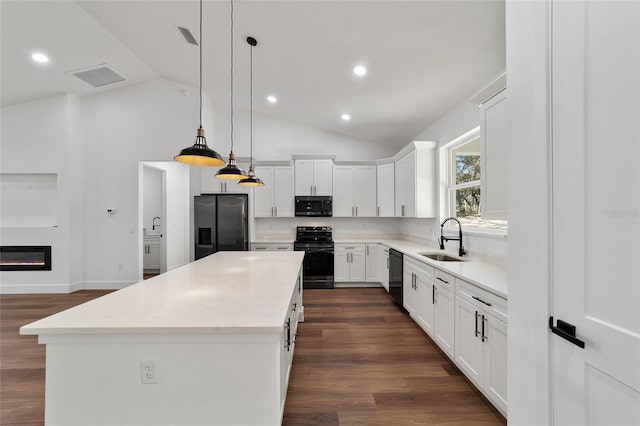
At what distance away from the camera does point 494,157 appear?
198 centimetres

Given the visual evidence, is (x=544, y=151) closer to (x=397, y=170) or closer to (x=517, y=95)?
(x=517, y=95)

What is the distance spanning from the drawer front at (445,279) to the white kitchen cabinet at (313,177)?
3030 millimetres

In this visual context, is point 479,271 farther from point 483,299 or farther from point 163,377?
point 163,377

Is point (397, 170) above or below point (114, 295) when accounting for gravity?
above

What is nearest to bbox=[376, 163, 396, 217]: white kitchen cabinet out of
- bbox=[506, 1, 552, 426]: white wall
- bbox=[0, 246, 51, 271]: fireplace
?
bbox=[506, 1, 552, 426]: white wall

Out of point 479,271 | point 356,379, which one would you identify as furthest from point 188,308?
point 479,271

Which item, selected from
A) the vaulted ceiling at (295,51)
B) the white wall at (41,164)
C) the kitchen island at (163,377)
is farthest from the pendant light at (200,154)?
the white wall at (41,164)

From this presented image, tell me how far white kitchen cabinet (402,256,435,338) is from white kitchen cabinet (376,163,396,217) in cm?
169

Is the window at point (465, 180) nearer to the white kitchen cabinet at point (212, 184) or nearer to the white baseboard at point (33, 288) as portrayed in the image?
the white kitchen cabinet at point (212, 184)

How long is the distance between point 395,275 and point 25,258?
6.37 meters

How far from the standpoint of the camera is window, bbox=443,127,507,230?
10.6 feet

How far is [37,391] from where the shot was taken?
6.75 feet

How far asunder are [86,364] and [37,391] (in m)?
1.53

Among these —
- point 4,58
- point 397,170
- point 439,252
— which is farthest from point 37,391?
point 397,170
